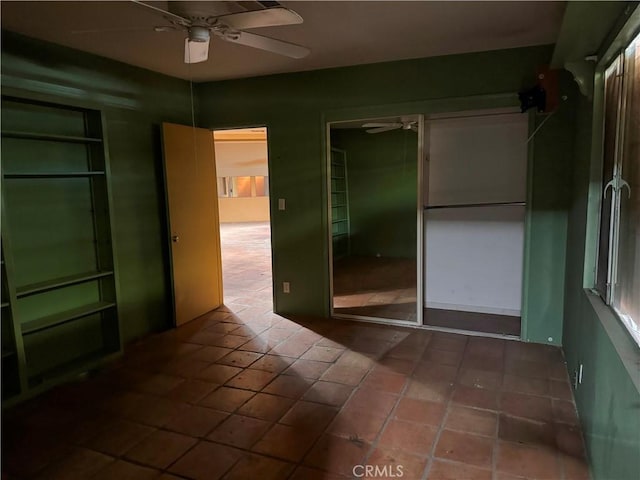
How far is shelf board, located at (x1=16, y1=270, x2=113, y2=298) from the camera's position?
9.42ft

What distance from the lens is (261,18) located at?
6.91ft

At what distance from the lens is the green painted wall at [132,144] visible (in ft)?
10.6

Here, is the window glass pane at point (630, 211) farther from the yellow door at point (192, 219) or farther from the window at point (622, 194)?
the yellow door at point (192, 219)

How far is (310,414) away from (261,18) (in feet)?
7.15

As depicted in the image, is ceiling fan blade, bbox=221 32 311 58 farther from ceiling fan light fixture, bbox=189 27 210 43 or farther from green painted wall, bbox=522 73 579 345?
green painted wall, bbox=522 73 579 345

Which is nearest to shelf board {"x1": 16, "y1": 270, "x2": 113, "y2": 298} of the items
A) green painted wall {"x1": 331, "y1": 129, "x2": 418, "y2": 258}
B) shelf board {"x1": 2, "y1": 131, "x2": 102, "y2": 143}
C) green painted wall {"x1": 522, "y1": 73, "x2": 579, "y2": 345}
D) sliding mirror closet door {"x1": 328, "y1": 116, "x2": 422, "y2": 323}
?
shelf board {"x1": 2, "y1": 131, "x2": 102, "y2": 143}

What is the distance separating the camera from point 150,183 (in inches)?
160

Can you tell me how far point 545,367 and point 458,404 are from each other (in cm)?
90

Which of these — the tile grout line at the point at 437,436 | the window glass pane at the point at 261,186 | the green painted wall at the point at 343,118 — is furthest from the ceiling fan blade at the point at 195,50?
the window glass pane at the point at 261,186

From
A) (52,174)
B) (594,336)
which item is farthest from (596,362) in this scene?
(52,174)

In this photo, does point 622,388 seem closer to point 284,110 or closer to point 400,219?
point 284,110

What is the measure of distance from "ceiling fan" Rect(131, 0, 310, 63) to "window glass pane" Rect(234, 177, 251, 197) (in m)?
11.2

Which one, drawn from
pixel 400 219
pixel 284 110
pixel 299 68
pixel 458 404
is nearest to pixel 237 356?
pixel 458 404

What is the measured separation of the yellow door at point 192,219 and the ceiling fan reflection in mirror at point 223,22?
5.44 ft
